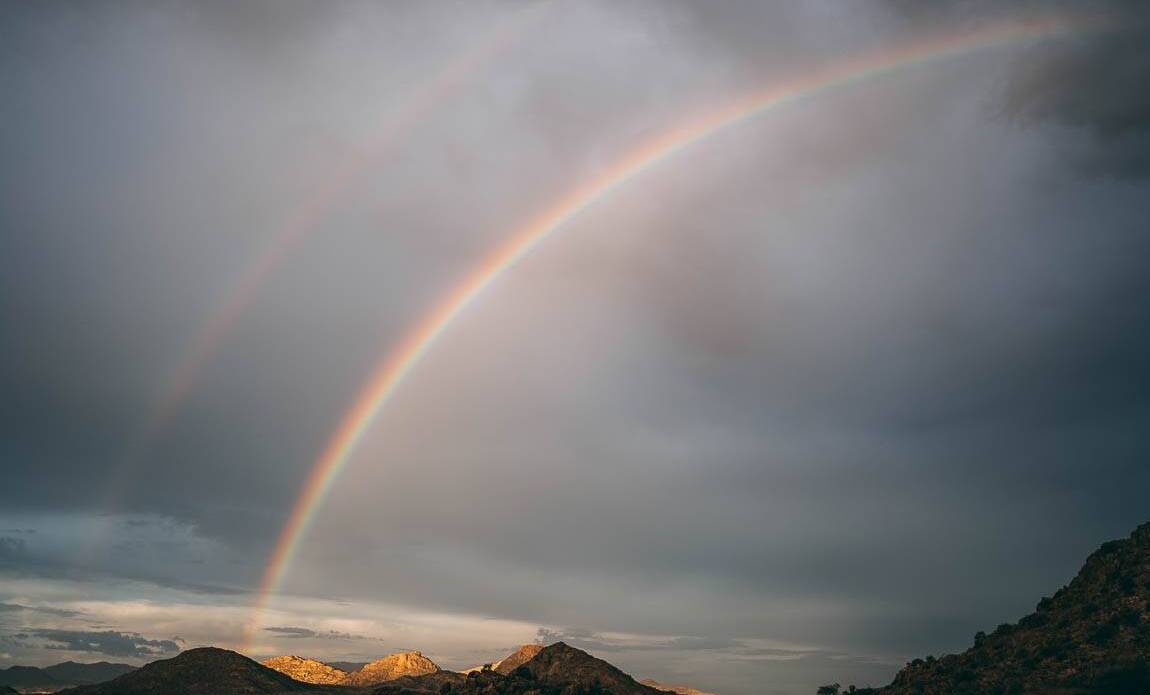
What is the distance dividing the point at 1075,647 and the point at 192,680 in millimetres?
187629

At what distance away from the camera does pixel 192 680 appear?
188 m

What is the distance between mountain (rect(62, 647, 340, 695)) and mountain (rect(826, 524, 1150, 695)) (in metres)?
145

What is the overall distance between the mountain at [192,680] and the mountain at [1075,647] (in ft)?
476

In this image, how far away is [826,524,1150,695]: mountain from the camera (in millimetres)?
140250

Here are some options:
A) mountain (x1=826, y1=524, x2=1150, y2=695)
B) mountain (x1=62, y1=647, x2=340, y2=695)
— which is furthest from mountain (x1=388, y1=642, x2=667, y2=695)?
mountain (x1=826, y1=524, x2=1150, y2=695)

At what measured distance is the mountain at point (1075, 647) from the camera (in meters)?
140

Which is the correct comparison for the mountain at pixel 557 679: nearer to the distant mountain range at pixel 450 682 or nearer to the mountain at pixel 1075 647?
the distant mountain range at pixel 450 682

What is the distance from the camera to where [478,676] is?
174500mm

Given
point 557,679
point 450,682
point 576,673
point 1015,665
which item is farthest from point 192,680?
point 1015,665

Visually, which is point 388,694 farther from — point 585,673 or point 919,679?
point 919,679

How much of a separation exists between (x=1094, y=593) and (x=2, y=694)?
785 feet

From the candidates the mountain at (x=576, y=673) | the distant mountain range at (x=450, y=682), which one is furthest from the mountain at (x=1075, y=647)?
the distant mountain range at (x=450, y=682)

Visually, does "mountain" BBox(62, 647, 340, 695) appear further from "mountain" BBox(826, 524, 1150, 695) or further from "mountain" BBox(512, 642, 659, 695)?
"mountain" BBox(826, 524, 1150, 695)

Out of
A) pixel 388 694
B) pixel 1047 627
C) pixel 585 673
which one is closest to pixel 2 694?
pixel 388 694
